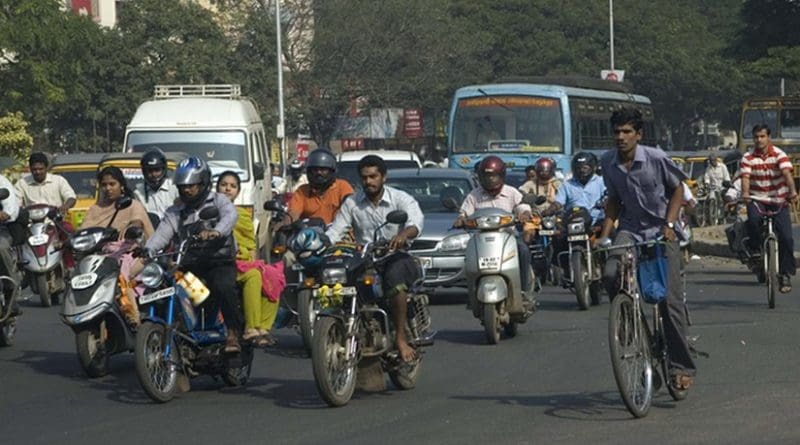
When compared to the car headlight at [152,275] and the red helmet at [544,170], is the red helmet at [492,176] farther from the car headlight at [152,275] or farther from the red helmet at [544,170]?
the red helmet at [544,170]

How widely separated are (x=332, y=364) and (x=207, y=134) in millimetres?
15061

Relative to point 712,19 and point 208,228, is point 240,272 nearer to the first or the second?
point 208,228

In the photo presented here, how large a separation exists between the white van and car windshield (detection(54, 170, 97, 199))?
2225mm

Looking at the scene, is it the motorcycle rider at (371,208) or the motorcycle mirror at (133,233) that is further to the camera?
the motorcycle mirror at (133,233)

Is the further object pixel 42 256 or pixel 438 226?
pixel 42 256

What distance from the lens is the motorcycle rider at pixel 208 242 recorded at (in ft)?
34.8

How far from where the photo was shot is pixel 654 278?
926 cm

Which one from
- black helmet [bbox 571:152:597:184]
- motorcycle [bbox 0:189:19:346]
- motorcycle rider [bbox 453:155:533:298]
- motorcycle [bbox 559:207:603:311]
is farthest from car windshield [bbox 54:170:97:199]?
motorcycle rider [bbox 453:155:533:298]

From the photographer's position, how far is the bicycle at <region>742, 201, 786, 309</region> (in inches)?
612

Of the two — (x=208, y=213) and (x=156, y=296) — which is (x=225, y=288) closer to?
(x=156, y=296)

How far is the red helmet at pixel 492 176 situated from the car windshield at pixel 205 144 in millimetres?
10022

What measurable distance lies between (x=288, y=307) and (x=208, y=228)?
7.26ft

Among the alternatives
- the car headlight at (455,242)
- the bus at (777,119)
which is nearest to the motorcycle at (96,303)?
the car headlight at (455,242)

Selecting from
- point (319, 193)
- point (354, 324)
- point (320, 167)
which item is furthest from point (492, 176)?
point (354, 324)
